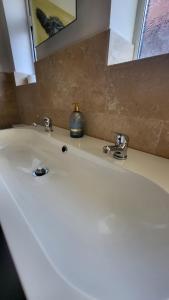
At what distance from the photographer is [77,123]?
94cm

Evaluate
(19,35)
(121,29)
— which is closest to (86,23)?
(121,29)

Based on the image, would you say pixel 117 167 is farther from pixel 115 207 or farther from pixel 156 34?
pixel 156 34

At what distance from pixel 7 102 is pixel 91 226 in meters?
1.69

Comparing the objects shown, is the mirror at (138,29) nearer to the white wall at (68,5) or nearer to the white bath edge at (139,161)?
the white wall at (68,5)

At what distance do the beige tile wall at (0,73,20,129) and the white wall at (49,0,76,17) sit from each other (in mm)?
912

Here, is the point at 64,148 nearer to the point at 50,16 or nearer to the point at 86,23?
the point at 86,23

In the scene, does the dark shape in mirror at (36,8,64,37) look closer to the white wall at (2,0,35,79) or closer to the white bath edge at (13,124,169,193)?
the white wall at (2,0,35,79)

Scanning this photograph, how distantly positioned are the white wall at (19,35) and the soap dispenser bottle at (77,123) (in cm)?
113

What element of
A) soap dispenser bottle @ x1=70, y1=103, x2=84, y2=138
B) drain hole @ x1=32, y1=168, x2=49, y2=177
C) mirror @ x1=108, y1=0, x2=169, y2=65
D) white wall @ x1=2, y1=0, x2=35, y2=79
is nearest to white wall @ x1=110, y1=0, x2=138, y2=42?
mirror @ x1=108, y1=0, x2=169, y2=65

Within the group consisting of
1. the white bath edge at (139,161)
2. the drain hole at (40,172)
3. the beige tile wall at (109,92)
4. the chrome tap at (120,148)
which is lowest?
the drain hole at (40,172)

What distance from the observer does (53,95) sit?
120cm

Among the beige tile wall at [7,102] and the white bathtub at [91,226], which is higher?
the beige tile wall at [7,102]

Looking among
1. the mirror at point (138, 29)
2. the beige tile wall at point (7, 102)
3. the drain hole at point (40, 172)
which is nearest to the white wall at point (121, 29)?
the mirror at point (138, 29)

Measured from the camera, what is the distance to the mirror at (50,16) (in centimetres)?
97
